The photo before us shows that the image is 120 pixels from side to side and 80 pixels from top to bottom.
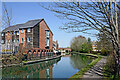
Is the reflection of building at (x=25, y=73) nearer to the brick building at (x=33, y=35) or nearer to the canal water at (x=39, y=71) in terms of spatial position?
the canal water at (x=39, y=71)

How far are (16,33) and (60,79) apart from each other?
23.8 meters

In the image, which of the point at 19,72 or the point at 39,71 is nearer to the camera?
the point at 19,72

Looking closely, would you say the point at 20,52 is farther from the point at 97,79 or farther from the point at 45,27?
the point at 45,27

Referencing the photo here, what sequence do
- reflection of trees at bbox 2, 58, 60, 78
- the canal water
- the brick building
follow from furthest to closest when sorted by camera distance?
the brick building < the canal water < reflection of trees at bbox 2, 58, 60, 78

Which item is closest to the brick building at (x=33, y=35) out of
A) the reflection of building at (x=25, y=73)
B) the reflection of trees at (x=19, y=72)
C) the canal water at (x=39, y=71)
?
the canal water at (x=39, y=71)

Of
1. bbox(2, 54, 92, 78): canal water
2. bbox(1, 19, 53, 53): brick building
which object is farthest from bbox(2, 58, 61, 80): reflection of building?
bbox(1, 19, 53, 53): brick building

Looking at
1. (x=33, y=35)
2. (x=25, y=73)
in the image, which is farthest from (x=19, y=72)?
(x=33, y=35)

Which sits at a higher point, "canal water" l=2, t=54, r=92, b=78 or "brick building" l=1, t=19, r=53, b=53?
"brick building" l=1, t=19, r=53, b=53

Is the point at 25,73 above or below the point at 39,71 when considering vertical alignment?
above

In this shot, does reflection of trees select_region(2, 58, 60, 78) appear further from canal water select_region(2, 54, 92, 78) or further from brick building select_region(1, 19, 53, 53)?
brick building select_region(1, 19, 53, 53)

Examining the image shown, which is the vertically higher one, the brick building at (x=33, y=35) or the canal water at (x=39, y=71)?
the brick building at (x=33, y=35)

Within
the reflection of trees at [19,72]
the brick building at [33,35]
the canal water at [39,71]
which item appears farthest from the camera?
the brick building at [33,35]

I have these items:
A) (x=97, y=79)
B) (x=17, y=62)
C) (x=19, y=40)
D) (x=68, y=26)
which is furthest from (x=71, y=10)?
(x=19, y=40)

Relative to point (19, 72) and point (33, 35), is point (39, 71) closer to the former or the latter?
point (19, 72)
